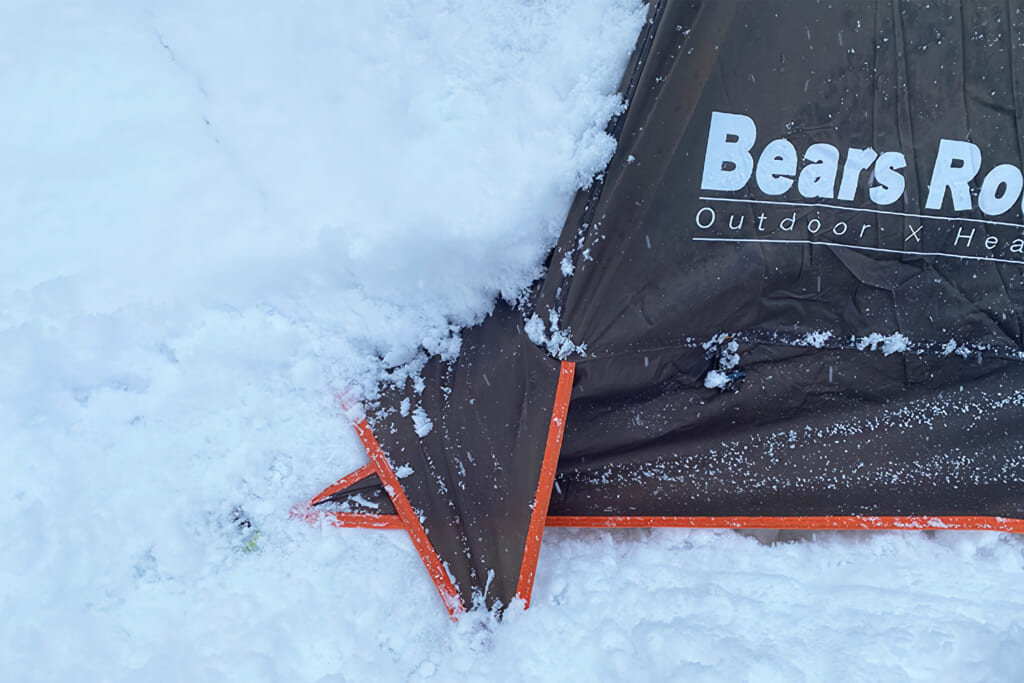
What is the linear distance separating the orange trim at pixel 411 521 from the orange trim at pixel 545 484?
148 millimetres

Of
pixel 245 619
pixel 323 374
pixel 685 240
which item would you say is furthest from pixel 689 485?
pixel 245 619

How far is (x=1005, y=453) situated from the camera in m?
1.62

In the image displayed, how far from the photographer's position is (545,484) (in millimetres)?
1449

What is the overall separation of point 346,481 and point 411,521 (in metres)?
0.19

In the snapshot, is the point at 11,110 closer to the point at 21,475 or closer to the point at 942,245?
the point at 21,475

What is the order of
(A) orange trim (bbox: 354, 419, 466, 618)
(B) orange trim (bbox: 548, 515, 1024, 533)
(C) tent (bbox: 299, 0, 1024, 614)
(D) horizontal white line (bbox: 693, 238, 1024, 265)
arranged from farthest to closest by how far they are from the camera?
(B) orange trim (bbox: 548, 515, 1024, 533), (A) orange trim (bbox: 354, 419, 466, 618), (D) horizontal white line (bbox: 693, 238, 1024, 265), (C) tent (bbox: 299, 0, 1024, 614)

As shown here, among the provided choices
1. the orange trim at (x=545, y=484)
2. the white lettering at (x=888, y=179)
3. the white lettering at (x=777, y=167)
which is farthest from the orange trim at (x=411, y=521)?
the white lettering at (x=888, y=179)

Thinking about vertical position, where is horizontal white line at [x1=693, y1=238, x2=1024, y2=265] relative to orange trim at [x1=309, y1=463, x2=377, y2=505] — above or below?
above

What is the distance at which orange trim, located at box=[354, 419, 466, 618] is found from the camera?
1.48 meters

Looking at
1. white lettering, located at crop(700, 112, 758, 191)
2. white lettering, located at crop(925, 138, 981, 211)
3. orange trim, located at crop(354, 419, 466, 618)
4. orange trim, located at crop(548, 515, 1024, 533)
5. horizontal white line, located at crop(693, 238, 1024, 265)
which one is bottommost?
orange trim, located at crop(548, 515, 1024, 533)

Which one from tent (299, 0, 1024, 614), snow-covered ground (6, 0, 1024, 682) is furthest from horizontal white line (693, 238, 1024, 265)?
snow-covered ground (6, 0, 1024, 682)

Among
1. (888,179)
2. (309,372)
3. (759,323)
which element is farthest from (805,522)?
(309,372)

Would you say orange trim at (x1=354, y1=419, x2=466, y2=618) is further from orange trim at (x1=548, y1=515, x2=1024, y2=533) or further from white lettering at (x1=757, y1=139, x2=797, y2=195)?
white lettering at (x1=757, y1=139, x2=797, y2=195)

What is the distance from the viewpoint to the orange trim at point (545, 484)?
4.61 ft
